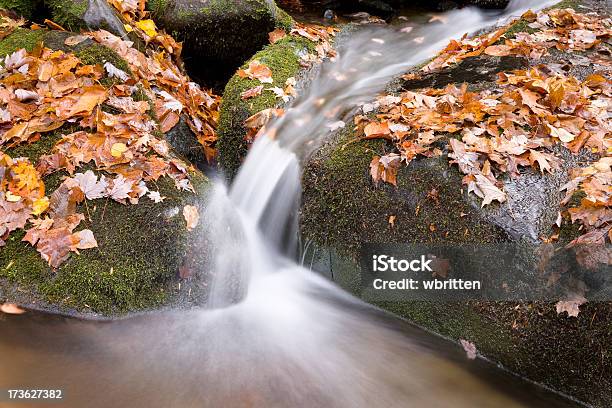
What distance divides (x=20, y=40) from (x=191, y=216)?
2.60 metres

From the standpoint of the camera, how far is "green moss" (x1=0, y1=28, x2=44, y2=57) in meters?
4.64

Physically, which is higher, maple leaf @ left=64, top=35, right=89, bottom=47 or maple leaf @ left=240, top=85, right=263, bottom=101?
maple leaf @ left=64, top=35, right=89, bottom=47

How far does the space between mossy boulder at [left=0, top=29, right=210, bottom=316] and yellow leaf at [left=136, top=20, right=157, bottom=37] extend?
2353 millimetres

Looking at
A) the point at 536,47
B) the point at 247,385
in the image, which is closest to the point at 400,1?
the point at 536,47

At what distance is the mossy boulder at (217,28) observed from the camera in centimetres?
621

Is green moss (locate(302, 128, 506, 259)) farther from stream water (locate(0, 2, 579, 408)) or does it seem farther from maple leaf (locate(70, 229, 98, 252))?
maple leaf (locate(70, 229, 98, 252))

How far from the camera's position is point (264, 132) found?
16.1 feet

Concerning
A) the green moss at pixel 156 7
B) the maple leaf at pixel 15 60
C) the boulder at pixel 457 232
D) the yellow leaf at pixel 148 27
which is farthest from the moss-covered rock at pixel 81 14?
the boulder at pixel 457 232

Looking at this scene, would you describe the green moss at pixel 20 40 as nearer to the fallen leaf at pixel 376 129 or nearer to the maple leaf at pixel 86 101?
the maple leaf at pixel 86 101

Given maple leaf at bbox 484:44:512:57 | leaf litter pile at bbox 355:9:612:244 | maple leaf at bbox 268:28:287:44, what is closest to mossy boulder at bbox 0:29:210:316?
leaf litter pile at bbox 355:9:612:244

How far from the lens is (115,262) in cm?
358

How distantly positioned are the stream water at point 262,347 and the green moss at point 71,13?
236cm

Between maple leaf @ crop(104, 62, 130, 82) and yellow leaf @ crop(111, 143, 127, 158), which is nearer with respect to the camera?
yellow leaf @ crop(111, 143, 127, 158)

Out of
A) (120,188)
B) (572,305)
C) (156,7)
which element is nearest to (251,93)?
(120,188)
